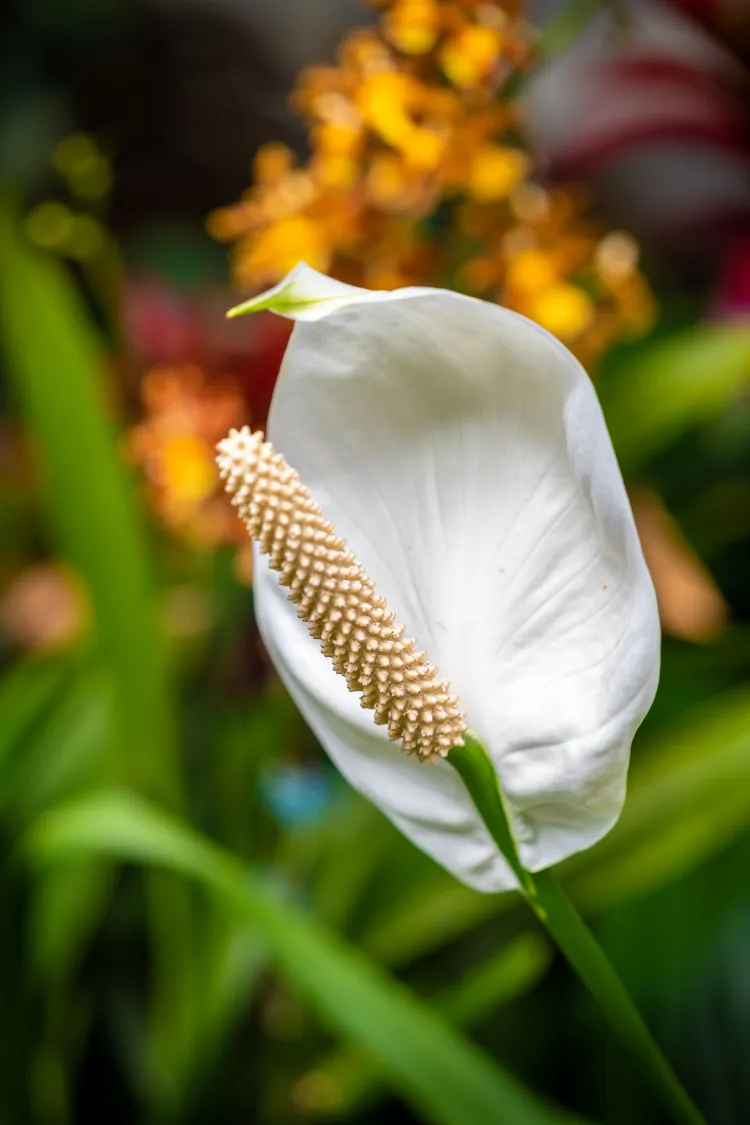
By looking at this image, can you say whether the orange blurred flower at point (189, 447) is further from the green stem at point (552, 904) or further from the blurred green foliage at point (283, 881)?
the green stem at point (552, 904)

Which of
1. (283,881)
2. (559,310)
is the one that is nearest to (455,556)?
(559,310)

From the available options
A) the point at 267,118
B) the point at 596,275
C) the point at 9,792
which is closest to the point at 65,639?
the point at 9,792

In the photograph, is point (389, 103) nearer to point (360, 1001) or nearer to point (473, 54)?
point (473, 54)

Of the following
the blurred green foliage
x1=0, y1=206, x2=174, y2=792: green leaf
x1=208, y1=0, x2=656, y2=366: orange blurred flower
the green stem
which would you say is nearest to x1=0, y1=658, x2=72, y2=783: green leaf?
the blurred green foliage

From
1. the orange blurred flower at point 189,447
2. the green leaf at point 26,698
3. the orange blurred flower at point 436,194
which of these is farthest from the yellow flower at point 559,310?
the green leaf at point 26,698

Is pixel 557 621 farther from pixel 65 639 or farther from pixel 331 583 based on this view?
pixel 65 639

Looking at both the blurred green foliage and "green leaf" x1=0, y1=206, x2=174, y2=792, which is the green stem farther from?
"green leaf" x1=0, y1=206, x2=174, y2=792

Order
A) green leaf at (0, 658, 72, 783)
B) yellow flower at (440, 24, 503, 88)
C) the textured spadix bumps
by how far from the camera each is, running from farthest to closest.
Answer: green leaf at (0, 658, 72, 783) < yellow flower at (440, 24, 503, 88) < the textured spadix bumps
